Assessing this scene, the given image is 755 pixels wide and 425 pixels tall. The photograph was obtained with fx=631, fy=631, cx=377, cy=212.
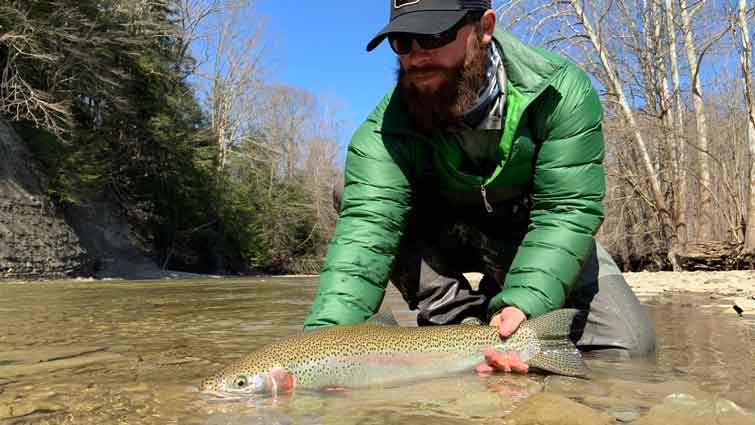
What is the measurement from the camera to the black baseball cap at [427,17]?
94.5 inches

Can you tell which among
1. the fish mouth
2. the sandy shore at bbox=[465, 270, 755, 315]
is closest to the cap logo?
the fish mouth

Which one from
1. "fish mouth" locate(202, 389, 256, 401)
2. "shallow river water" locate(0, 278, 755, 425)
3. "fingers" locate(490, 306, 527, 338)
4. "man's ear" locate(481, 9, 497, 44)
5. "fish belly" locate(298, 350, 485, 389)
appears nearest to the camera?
"shallow river water" locate(0, 278, 755, 425)

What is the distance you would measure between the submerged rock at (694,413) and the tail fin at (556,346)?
542 mm

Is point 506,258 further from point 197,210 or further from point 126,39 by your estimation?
point 197,210

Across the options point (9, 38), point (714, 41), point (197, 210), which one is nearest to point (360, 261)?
point (714, 41)

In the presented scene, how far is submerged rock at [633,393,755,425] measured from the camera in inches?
65.3

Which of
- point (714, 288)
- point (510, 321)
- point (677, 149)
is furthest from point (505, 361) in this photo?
point (677, 149)

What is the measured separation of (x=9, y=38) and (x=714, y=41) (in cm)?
1698

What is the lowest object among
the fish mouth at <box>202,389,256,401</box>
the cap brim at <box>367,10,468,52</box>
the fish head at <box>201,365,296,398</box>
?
the fish mouth at <box>202,389,256,401</box>

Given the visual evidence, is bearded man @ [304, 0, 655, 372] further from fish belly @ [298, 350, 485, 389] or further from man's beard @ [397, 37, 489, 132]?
fish belly @ [298, 350, 485, 389]

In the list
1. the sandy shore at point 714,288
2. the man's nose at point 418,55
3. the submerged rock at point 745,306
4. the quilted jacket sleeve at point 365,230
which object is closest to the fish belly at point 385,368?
the quilted jacket sleeve at point 365,230

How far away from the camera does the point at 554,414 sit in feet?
5.72

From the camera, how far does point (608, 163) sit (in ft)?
49.7

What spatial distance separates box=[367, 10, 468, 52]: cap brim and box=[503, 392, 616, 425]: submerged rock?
138 centimetres
